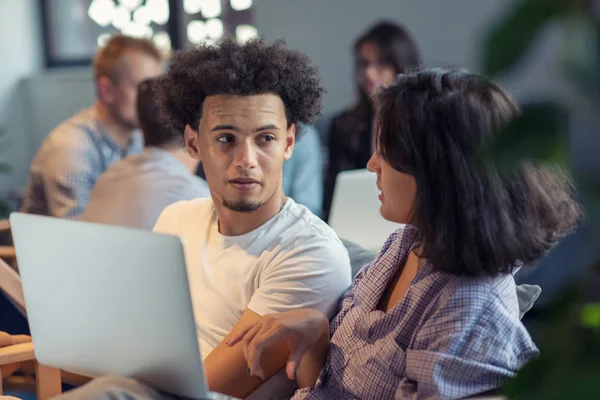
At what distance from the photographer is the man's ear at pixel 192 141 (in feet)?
5.74

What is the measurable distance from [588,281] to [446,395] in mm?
545

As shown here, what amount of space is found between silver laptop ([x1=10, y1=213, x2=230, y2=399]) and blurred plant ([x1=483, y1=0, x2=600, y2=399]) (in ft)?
1.72

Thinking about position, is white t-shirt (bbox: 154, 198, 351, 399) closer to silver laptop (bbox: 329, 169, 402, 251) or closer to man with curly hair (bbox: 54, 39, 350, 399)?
man with curly hair (bbox: 54, 39, 350, 399)

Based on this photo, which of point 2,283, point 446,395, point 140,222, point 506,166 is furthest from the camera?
point 140,222

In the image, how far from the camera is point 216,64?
165 cm

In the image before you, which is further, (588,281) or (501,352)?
(501,352)

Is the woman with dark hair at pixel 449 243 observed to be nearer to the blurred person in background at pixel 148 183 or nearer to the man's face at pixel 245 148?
the man's face at pixel 245 148

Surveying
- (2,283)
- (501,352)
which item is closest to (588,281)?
(501,352)

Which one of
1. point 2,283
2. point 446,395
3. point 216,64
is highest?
point 216,64

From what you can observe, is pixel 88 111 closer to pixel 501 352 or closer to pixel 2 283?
pixel 2 283

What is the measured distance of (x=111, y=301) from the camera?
48.3 inches

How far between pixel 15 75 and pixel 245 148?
368 centimetres

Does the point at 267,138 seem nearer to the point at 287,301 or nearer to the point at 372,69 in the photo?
the point at 287,301

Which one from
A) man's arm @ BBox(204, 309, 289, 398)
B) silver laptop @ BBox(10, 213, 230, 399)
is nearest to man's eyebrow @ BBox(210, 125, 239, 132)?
man's arm @ BBox(204, 309, 289, 398)
